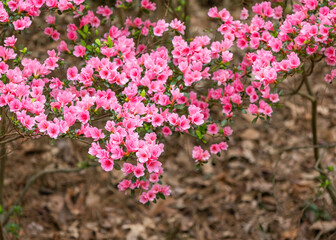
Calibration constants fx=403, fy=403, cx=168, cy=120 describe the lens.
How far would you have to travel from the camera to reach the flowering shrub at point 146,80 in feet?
6.54

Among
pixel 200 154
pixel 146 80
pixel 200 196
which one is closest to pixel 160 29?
pixel 146 80

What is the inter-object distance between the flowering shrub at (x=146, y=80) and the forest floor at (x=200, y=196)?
1398 millimetres

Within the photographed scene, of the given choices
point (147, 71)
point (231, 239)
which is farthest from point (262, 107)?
point (231, 239)

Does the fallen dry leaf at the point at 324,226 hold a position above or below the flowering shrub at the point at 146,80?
below

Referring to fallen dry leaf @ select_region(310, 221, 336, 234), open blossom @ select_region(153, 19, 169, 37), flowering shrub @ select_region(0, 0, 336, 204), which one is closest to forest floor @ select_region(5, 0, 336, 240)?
fallen dry leaf @ select_region(310, 221, 336, 234)

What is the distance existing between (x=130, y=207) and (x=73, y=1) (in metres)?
2.53

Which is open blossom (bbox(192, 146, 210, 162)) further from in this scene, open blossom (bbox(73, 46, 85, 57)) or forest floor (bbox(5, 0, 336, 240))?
forest floor (bbox(5, 0, 336, 240))

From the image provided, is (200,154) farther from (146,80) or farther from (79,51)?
(79,51)

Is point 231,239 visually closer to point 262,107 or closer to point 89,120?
point 262,107

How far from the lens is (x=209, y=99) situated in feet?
8.36

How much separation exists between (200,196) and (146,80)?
98.1 inches

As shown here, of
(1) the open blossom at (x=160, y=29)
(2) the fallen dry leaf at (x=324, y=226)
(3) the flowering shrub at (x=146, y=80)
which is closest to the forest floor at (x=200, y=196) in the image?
(2) the fallen dry leaf at (x=324, y=226)

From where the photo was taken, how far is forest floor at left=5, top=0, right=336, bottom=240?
153 inches

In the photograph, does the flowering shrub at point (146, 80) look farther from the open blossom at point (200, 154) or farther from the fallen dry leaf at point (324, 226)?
the fallen dry leaf at point (324, 226)
